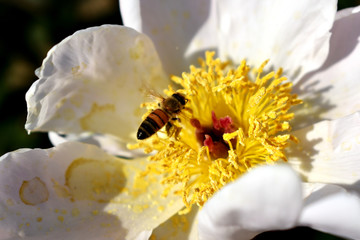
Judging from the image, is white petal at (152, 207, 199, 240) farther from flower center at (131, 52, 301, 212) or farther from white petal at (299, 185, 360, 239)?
white petal at (299, 185, 360, 239)

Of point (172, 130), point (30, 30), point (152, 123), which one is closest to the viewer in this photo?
point (152, 123)

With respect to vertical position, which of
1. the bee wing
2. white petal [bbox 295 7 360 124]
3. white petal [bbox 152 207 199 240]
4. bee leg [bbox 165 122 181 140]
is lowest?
white petal [bbox 152 207 199 240]

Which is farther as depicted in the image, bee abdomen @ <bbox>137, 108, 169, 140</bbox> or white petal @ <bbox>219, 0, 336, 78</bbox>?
white petal @ <bbox>219, 0, 336, 78</bbox>

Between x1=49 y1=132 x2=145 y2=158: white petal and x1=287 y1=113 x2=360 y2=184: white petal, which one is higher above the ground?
x1=49 y1=132 x2=145 y2=158: white petal

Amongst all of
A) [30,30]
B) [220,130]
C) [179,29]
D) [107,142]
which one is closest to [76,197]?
[107,142]

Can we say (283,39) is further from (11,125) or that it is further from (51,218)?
(11,125)

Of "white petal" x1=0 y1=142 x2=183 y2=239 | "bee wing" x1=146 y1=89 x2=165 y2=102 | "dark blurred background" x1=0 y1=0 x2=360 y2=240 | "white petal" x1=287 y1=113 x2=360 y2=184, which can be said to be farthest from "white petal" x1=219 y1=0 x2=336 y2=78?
"dark blurred background" x1=0 y1=0 x2=360 y2=240

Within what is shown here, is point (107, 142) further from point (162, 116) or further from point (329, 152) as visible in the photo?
point (329, 152)
